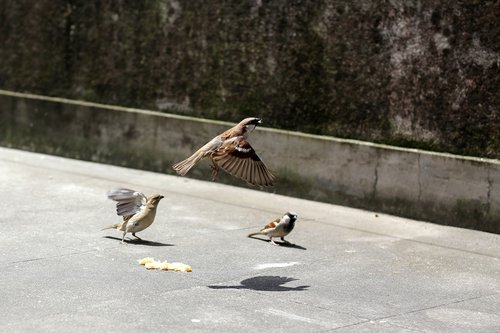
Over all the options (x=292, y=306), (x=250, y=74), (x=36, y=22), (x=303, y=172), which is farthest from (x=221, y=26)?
(x=292, y=306)

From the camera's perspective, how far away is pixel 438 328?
6.72 metres

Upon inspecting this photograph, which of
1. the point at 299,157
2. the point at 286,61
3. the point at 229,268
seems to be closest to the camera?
the point at 229,268

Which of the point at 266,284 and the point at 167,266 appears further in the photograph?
the point at 167,266

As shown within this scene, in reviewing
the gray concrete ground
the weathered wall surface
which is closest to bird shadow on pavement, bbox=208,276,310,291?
the gray concrete ground

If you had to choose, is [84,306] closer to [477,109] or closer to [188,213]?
[188,213]

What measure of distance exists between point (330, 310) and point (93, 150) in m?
6.98

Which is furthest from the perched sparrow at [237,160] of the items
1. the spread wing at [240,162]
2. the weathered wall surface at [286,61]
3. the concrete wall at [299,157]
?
the weathered wall surface at [286,61]

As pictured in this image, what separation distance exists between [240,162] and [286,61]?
13.0 ft

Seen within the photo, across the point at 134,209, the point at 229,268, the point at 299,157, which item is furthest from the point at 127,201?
the point at 299,157

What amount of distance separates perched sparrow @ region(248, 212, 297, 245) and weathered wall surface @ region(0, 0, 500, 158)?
2.23 meters

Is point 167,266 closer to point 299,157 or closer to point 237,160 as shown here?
point 237,160

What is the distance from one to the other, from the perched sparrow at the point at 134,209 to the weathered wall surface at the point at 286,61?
120 inches

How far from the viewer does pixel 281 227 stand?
908cm

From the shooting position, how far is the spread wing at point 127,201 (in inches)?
354
